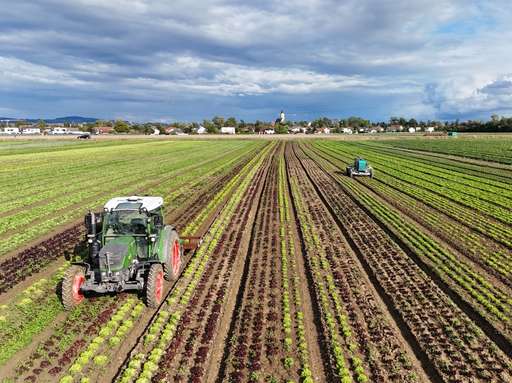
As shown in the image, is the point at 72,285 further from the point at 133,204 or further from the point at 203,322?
the point at 203,322

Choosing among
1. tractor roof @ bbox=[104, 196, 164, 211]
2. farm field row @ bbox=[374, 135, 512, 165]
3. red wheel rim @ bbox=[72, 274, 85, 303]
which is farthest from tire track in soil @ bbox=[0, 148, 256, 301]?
farm field row @ bbox=[374, 135, 512, 165]

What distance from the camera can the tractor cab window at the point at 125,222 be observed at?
959 centimetres

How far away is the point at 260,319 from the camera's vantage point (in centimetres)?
900

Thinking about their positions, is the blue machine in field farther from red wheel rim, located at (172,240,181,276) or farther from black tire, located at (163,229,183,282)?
red wheel rim, located at (172,240,181,276)

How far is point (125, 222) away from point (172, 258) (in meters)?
1.74

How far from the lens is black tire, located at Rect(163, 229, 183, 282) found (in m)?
10.1

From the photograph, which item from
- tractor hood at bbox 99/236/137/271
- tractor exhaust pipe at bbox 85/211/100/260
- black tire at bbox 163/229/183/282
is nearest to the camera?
tractor hood at bbox 99/236/137/271

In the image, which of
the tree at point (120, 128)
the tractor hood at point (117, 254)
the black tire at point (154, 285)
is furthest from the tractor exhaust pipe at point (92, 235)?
the tree at point (120, 128)

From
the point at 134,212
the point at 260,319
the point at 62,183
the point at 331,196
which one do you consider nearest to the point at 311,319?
the point at 260,319

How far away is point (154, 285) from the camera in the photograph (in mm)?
9047

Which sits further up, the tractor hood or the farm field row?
the tractor hood

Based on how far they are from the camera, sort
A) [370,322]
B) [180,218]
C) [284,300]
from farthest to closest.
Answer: [180,218] < [284,300] < [370,322]

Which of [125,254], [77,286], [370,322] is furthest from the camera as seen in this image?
[77,286]

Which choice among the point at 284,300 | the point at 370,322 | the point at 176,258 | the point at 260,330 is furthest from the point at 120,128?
the point at 370,322
